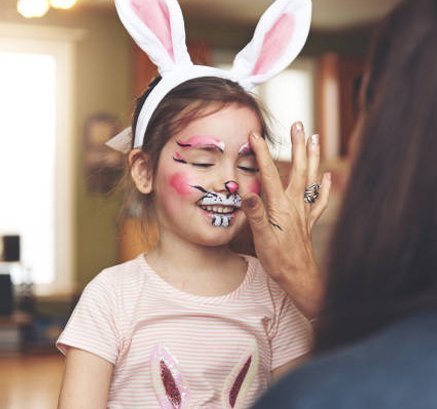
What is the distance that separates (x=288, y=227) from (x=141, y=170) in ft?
0.98

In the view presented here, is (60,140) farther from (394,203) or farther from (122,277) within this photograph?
(394,203)

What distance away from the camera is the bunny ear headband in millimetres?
1414

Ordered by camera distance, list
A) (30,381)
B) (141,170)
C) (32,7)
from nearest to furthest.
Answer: (141,170) → (32,7) → (30,381)

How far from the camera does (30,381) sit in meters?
5.48

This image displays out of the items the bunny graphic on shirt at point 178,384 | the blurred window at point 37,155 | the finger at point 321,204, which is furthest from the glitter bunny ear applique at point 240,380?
the blurred window at point 37,155

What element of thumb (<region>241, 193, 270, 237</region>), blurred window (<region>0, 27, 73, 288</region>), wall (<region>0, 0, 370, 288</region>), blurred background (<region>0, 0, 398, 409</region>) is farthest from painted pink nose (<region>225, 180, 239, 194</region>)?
wall (<region>0, 0, 370, 288</region>)

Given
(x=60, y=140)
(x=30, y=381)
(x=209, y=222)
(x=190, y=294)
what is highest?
(x=209, y=222)

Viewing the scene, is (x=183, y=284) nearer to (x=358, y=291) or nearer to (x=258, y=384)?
(x=258, y=384)

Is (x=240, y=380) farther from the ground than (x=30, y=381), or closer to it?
farther from the ground

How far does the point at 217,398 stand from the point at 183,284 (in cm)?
19

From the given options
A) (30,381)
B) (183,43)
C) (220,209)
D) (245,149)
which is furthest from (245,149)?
A: (30,381)

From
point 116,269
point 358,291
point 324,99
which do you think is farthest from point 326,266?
point 324,99

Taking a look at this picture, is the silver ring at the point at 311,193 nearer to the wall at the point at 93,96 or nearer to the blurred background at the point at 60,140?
the blurred background at the point at 60,140

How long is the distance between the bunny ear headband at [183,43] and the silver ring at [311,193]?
0.68 ft
